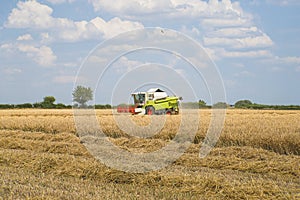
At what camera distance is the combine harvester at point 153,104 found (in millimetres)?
24453

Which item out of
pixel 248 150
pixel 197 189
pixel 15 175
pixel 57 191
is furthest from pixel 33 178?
pixel 248 150

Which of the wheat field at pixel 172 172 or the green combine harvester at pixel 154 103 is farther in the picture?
the green combine harvester at pixel 154 103

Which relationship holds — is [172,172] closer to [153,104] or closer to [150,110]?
[153,104]

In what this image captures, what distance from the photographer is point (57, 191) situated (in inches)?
265

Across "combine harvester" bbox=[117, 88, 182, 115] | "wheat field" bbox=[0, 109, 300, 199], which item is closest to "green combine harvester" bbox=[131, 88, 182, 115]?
"combine harvester" bbox=[117, 88, 182, 115]

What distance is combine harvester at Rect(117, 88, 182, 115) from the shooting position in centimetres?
2445

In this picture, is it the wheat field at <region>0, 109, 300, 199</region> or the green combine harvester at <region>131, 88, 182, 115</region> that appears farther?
the green combine harvester at <region>131, 88, 182, 115</region>

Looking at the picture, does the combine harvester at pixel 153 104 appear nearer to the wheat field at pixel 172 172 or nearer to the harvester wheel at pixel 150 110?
the harvester wheel at pixel 150 110

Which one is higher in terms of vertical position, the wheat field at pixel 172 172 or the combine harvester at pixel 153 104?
the combine harvester at pixel 153 104

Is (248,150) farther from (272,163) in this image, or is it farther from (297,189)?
(297,189)

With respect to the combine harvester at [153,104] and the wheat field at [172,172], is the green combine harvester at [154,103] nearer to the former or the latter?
the combine harvester at [153,104]

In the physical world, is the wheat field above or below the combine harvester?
below

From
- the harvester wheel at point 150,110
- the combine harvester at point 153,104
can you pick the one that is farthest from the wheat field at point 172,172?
the combine harvester at point 153,104

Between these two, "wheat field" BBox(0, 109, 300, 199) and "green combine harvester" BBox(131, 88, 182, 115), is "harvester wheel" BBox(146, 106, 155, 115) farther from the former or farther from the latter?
"wheat field" BBox(0, 109, 300, 199)
